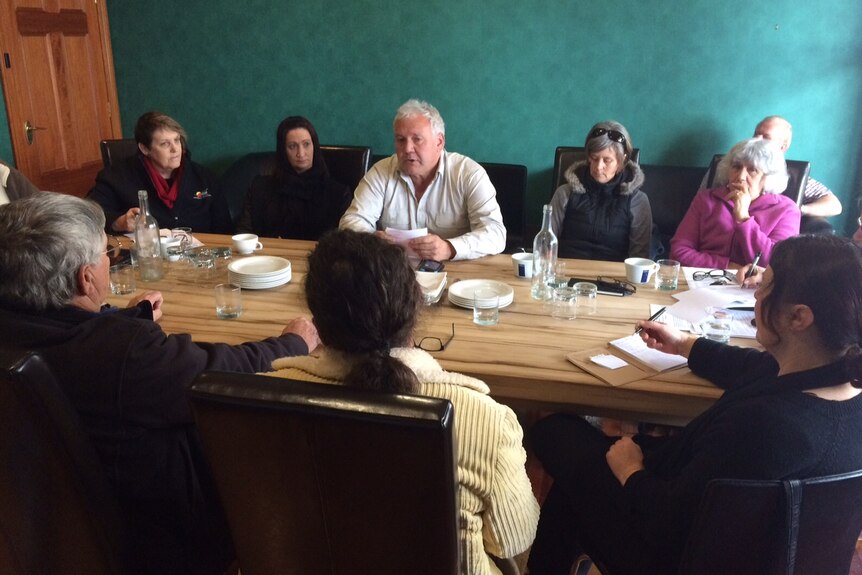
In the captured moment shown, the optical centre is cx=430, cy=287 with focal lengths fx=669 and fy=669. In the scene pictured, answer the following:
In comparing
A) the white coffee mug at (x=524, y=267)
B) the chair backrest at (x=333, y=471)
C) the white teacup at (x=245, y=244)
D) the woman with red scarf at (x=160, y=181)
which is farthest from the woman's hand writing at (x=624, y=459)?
the woman with red scarf at (x=160, y=181)

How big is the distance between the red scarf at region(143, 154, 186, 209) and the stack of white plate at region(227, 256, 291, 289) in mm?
1144

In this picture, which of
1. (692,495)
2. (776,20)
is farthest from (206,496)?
(776,20)

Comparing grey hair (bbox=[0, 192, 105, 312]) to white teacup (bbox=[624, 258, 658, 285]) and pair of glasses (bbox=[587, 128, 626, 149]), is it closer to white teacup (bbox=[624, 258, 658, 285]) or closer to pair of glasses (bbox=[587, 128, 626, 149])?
white teacup (bbox=[624, 258, 658, 285])

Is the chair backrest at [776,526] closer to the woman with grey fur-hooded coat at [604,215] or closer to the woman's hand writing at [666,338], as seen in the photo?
the woman's hand writing at [666,338]

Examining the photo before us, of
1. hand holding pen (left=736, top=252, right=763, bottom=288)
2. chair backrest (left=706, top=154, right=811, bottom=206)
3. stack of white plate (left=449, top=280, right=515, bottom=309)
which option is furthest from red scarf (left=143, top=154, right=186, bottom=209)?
chair backrest (left=706, top=154, right=811, bottom=206)

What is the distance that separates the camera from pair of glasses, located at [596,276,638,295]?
201cm

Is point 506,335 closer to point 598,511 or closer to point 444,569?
point 598,511

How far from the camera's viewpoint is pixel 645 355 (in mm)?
1599

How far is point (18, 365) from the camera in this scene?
1.01m

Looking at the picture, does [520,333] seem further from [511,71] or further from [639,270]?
[511,71]

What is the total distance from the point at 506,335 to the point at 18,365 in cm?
108

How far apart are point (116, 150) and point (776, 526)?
3398mm

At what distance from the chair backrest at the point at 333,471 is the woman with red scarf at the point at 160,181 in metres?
2.25

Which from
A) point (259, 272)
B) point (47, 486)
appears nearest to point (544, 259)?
point (259, 272)
